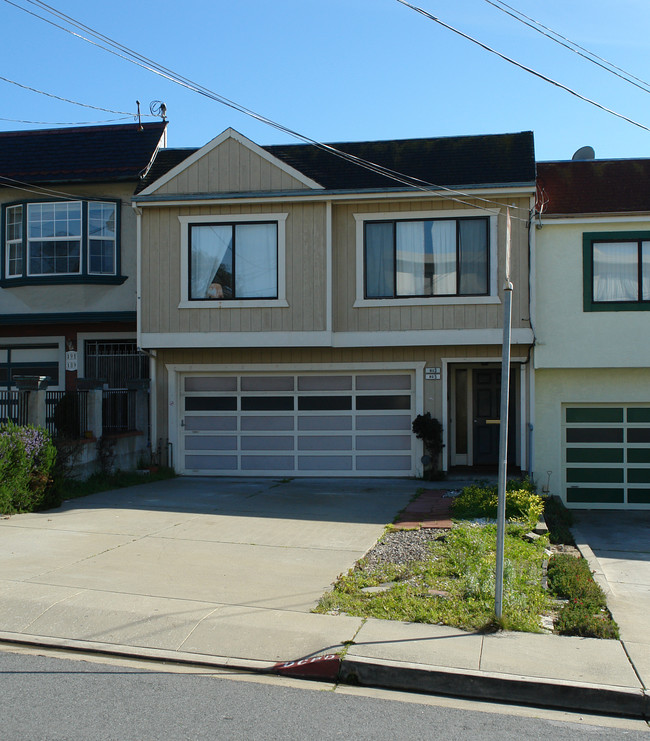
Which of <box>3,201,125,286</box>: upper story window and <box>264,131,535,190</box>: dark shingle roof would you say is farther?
<box>3,201,125,286</box>: upper story window

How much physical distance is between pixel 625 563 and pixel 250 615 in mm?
5667

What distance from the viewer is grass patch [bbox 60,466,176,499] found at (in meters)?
13.0

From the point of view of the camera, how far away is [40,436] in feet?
38.4

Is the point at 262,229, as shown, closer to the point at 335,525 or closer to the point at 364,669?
the point at 335,525

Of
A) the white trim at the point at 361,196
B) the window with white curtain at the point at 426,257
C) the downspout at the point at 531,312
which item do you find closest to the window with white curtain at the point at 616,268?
the downspout at the point at 531,312

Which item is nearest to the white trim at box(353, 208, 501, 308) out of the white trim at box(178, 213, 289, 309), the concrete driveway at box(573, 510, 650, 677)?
the white trim at box(178, 213, 289, 309)

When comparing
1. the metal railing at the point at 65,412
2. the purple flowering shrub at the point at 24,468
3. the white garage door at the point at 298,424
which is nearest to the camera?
the purple flowering shrub at the point at 24,468

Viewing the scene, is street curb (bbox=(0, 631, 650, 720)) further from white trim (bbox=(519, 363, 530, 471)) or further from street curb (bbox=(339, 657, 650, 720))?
white trim (bbox=(519, 363, 530, 471))

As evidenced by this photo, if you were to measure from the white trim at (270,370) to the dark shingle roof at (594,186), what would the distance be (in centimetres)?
425

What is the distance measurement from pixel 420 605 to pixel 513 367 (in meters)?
9.93

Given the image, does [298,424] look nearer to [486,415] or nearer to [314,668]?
[486,415]

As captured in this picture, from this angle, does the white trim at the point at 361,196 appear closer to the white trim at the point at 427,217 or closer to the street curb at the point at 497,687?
the white trim at the point at 427,217

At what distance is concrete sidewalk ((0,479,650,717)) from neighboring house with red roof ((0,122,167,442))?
642 cm

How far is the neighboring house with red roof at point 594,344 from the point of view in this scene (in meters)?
15.2
